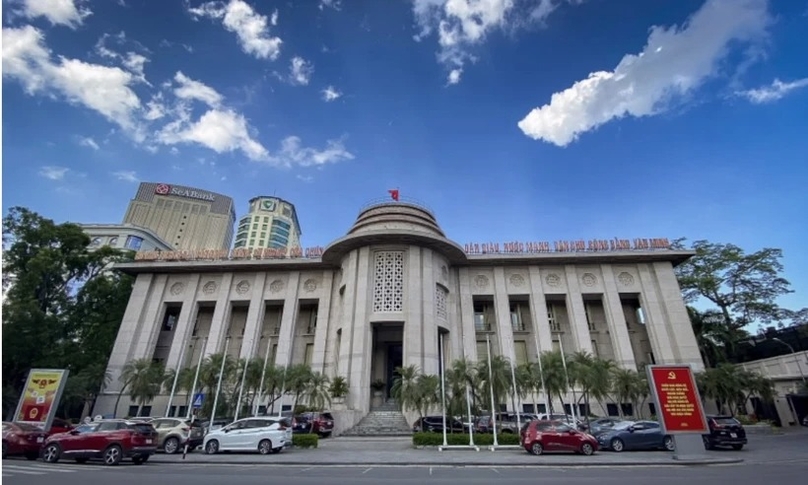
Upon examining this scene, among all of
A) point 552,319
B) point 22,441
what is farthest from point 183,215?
point 22,441

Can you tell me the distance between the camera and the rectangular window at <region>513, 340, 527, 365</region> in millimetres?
36781

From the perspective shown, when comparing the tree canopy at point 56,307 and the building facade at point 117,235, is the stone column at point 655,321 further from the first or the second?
the building facade at point 117,235

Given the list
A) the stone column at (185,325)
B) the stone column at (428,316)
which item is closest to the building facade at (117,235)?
the stone column at (185,325)

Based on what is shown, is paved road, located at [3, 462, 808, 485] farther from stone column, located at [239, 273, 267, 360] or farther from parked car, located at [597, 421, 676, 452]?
stone column, located at [239, 273, 267, 360]

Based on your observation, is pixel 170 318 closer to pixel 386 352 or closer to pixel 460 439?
pixel 386 352

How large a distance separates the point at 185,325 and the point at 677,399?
36801mm

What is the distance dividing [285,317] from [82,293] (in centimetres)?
1717

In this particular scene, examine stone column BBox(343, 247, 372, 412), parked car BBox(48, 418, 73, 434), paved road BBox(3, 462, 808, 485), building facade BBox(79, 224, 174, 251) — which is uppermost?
building facade BBox(79, 224, 174, 251)

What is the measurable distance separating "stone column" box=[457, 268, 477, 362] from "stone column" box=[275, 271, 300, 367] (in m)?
14.6

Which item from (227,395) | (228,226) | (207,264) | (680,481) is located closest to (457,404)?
(680,481)

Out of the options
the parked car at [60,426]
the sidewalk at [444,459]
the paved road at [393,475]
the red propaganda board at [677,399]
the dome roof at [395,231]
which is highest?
the dome roof at [395,231]

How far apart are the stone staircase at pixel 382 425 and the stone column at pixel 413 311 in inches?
146

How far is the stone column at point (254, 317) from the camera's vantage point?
120ft

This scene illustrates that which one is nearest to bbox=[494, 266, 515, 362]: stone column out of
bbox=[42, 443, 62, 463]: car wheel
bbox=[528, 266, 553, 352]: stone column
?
bbox=[528, 266, 553, 352]: stone column
